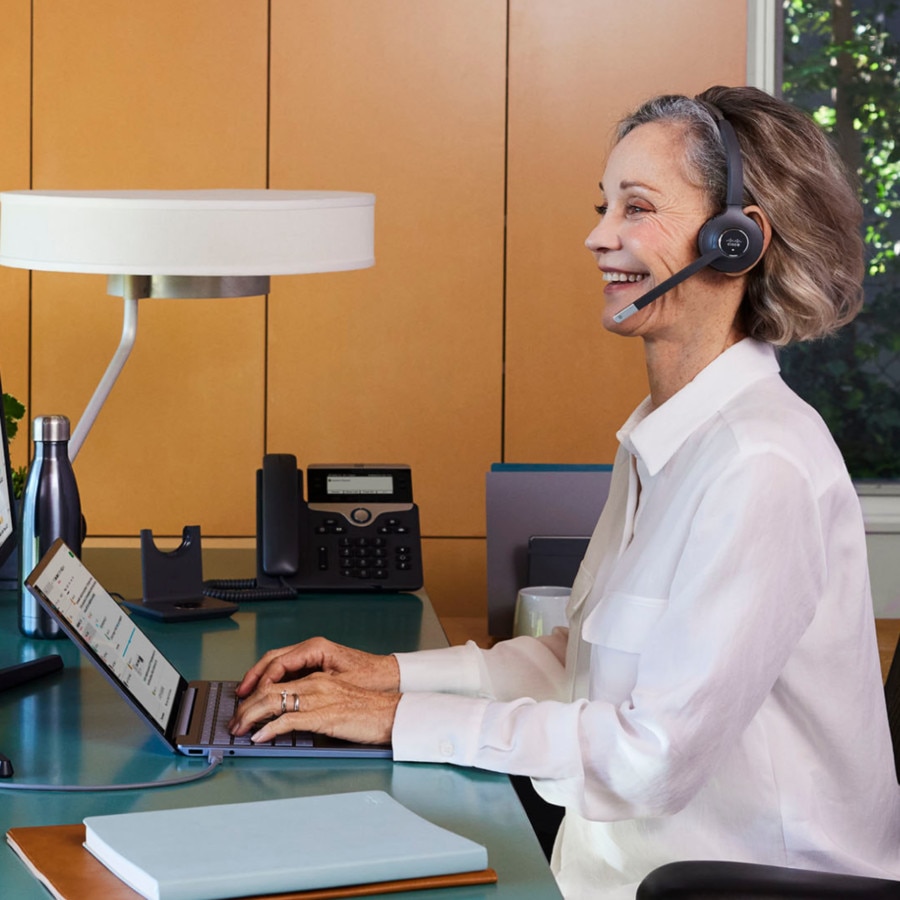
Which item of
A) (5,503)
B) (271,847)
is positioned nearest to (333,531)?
(5,503)

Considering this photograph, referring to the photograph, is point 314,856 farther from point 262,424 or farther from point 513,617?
point 262,424

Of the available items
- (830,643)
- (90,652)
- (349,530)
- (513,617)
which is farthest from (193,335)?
(830,643)

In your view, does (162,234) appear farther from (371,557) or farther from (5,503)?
(371,557)

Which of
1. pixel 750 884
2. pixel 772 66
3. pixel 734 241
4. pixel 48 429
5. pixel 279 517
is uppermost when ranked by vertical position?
pixel 772 66

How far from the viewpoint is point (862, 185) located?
3.84 meters

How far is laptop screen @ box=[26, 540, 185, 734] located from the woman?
0.36ft

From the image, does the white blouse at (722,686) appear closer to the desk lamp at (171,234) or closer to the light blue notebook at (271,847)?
the light blue notebook at (271,847)

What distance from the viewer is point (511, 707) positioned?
1.42 metres

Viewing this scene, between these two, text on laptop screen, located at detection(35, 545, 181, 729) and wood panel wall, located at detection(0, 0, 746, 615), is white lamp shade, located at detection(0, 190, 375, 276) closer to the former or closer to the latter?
text on laptop screen, located at detection(35, 545, 181, 729)

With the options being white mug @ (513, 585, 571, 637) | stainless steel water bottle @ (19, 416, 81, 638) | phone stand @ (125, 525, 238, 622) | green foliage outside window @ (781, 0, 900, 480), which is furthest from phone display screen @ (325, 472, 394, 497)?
green foliage outside window @ (781, 0, 900, 480)

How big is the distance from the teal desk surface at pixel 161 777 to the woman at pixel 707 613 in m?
0.05

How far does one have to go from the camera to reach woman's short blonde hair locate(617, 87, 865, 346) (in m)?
1.52

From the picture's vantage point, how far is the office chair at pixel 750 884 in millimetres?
1204

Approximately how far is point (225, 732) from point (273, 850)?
41 cm
